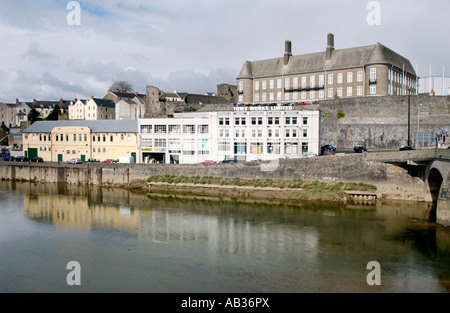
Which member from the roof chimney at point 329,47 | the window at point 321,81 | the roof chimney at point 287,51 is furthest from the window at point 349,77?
the roof chimney at point 287,51

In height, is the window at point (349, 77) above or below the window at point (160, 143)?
above

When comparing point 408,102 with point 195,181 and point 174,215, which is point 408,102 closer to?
point 195,181

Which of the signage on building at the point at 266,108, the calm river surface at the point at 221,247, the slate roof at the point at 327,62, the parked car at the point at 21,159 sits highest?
the slate roof at the point at 327,62

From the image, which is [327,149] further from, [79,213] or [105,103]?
[105,103]

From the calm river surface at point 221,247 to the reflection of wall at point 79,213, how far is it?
93 millimetres

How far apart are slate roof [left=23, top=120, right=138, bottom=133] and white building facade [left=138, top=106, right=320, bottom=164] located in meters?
2.71

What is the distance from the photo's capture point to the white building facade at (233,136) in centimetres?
4656

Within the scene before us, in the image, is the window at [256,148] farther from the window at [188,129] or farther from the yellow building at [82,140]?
the yellow building at [82,140]

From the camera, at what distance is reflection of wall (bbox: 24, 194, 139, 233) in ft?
101

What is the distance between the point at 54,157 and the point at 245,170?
106 ft

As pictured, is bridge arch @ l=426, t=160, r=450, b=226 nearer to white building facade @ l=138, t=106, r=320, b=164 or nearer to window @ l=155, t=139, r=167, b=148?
white building facade @ l=138, t=106, r=320, b=164

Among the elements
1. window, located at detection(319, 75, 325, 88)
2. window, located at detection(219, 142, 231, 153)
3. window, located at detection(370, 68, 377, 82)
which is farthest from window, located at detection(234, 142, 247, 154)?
window, located at detection(370, 68, 377, 82)

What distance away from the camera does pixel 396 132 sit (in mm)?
48125

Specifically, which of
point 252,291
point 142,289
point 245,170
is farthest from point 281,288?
point 245,170
